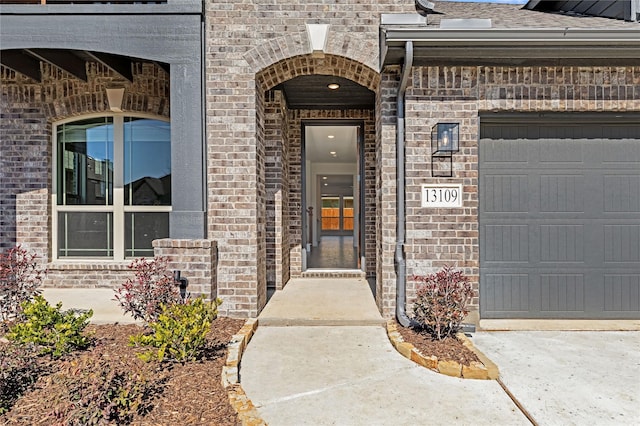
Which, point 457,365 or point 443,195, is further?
point 443,195

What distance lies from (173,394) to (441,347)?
2.18m

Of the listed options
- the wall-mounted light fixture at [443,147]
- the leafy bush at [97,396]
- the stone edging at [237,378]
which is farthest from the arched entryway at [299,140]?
the leafy bush at [97,396]

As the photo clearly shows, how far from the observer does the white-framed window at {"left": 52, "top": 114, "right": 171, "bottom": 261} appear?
5.28 m

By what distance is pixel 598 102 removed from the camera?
383cm

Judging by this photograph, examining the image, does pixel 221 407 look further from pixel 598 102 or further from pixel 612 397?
pixel 598 102

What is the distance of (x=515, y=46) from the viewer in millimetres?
3475

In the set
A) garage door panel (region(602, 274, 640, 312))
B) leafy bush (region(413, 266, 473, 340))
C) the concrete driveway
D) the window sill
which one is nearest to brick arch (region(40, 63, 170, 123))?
the window sill

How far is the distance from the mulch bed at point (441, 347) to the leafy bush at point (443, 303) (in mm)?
84

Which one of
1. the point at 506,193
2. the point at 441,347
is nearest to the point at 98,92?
the point at 441,347

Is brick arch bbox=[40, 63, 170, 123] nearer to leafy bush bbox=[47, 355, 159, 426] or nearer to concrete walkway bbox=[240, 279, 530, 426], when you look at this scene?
concrete walkway bbox=[240, 279, 530, 426]

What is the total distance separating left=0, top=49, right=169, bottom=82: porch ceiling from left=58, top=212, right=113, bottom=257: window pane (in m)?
1.98

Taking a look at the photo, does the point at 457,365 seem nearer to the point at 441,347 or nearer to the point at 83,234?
the point at 441,347

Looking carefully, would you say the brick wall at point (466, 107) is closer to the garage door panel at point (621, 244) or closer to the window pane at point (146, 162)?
the garage door panel at point (621, 244)

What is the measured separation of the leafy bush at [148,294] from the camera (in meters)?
3.17
